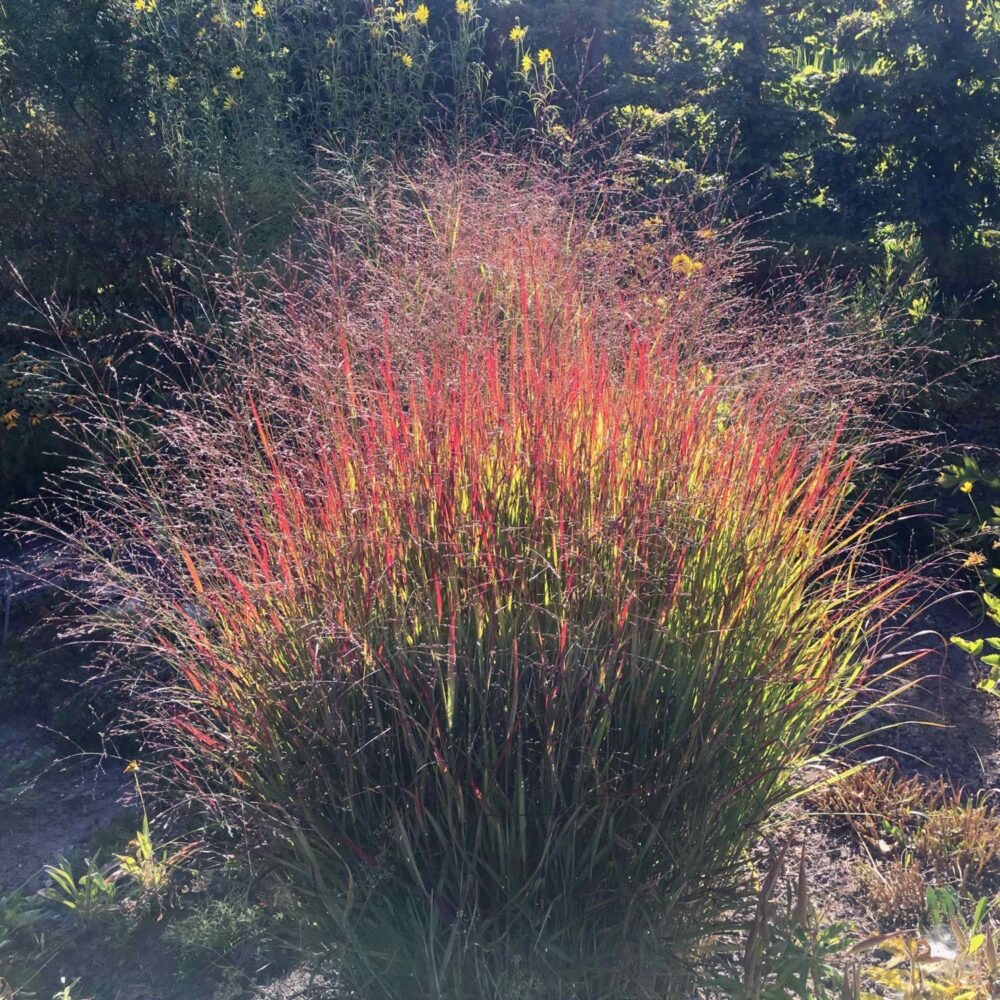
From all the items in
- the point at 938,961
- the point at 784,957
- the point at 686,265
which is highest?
the point at 686,265

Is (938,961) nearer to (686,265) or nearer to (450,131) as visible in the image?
(686,265)

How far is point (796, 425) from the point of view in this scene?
9.99 ft

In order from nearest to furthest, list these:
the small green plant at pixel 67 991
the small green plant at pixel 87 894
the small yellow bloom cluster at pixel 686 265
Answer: the small green plant at pixel 67 991 < the small green plant at pixel 87 894 < the small yellow bloom cluster at pixel 686 265

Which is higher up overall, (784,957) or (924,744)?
(784,957)

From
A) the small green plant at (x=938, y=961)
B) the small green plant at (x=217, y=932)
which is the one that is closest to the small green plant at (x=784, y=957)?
the small green plant at (x=938, y=961)

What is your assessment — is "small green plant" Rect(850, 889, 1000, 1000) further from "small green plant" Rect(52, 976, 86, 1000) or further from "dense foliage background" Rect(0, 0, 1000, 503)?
"dense foliage background" Rect(0, 0, 1000, 503)

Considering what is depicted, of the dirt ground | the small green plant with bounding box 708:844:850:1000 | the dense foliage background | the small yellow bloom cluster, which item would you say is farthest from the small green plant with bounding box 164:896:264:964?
the dense foliage background

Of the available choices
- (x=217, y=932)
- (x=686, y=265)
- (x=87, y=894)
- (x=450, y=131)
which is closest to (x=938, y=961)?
(x=217, y=932)

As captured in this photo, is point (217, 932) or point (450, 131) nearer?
point (217, 932)

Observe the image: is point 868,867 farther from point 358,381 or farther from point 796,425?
point 358,381

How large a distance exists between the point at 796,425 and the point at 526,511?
3.44 ft

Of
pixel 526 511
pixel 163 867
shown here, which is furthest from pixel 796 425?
pixel 163 867

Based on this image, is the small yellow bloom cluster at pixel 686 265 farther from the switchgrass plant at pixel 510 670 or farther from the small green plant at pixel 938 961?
the small green plant at pixel 938 961

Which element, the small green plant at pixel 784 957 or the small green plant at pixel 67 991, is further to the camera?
the small green plant at pixel 67 991
